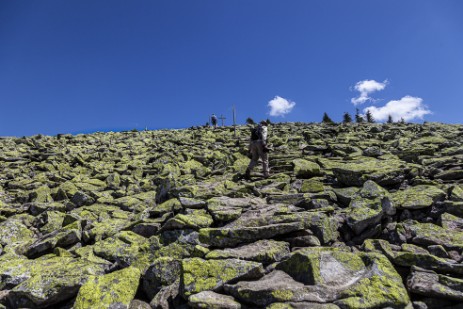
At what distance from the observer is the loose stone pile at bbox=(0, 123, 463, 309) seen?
6.68m

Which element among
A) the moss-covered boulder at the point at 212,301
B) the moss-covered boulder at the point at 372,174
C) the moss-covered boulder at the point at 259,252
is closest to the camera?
the moss-covered boulder at the point at 212,301

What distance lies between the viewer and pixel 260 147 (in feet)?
57.2

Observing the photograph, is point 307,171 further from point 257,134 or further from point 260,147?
point 257,134

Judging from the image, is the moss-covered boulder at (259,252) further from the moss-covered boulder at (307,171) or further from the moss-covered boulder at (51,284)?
the moss-covered boulder at (307,171)

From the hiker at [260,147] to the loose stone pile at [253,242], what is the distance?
2.16ft

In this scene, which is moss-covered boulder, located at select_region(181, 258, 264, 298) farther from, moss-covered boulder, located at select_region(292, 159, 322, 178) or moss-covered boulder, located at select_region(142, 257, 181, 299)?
moss-covered boulder, located at select_region(292, 159, 322, 178)

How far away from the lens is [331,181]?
15172mm

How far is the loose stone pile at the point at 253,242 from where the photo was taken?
263 inches

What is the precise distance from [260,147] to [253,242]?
899cm

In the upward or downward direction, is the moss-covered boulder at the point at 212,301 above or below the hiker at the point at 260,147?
below

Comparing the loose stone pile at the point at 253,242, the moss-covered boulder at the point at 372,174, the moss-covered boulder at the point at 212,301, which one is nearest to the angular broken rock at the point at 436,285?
the loose stone pile at the point at 253,242

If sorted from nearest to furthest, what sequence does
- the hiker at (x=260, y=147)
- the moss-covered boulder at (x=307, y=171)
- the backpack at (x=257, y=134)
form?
the moss-covered boulder at (x=307, y=171), the hiker at (x=260, y=147), the backpack at (x=257, y=134)

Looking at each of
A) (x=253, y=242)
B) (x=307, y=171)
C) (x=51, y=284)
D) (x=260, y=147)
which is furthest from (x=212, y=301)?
(x=260, y=147)

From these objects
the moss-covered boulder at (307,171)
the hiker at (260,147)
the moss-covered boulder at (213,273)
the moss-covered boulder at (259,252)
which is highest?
the hiker at (260,147)
